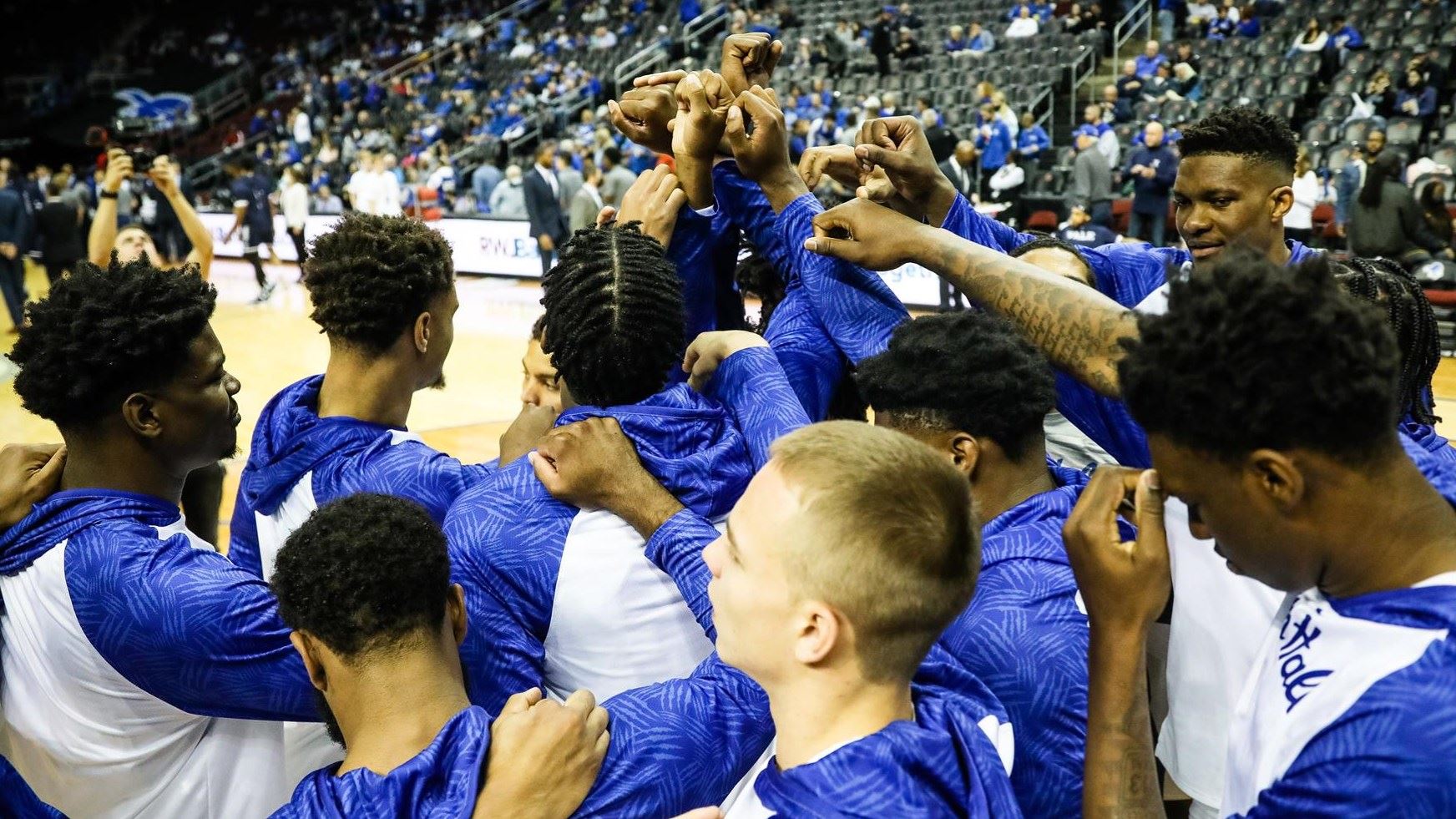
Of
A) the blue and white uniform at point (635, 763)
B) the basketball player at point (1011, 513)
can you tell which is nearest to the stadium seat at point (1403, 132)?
the basketball player at point (1011, 513)

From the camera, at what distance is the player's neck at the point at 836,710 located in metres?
1.34

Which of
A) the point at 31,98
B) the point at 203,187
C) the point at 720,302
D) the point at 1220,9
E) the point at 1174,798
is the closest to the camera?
the point at 1174,798

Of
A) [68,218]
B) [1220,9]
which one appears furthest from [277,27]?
[1220,9]

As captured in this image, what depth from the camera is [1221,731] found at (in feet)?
6.07

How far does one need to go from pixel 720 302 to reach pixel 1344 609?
65.7 inches

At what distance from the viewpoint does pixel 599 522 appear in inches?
71.6

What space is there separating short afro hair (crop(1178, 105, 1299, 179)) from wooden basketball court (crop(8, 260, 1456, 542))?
14.7 ft

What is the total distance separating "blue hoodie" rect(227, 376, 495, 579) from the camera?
225 centimetres

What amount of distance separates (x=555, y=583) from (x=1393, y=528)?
1116 millimetres

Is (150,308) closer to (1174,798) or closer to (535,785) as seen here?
(535,785)

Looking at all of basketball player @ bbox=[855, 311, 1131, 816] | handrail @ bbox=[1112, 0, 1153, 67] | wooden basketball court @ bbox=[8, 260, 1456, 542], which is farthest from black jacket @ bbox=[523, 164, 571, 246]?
basketball player @ bbox=[855, 311, 1131, 816]

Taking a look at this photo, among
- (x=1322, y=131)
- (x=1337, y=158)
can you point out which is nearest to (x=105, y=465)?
(x=1337, y=158)

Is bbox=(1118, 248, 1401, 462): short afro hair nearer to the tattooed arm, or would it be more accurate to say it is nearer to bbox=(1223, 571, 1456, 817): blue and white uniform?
bbox=(1223, 571, 1456, 817): blue and white uniform

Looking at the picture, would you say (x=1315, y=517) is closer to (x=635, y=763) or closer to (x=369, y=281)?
(x=635, y=763)
